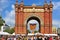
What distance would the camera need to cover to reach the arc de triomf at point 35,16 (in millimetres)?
52531

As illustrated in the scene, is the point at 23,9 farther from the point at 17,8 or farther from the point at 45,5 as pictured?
the point at 45,5

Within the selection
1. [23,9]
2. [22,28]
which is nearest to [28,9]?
[23,9]

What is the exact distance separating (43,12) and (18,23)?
612cm

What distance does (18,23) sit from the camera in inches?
2083

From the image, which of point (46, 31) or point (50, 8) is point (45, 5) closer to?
point (50, 8)

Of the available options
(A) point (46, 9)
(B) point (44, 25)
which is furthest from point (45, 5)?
(B) point (44, 25)

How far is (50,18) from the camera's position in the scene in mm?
53031

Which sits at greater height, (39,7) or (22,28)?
(39,7)

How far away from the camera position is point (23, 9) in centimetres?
5306

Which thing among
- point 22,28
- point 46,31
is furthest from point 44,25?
point 22,28

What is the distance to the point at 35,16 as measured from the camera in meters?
52.8

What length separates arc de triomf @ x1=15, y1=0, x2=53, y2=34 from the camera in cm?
5253

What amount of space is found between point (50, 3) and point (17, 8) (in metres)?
7.52

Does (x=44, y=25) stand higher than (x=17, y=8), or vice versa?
(x=17, y=8)
